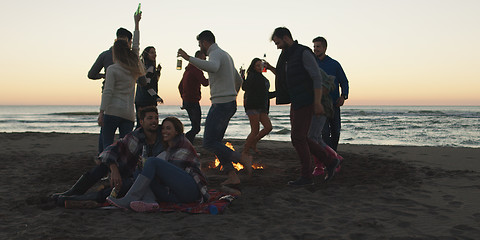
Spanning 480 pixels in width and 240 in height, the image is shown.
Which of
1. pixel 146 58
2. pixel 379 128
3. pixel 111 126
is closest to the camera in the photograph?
pixel 111 126

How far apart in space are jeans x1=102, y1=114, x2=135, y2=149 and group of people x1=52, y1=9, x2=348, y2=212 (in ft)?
0.04

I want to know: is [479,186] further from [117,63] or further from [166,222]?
[117,63]

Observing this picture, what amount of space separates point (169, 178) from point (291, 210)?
1196 mm

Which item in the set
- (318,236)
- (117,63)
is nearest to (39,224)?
(117,63)

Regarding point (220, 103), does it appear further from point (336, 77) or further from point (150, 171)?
point (336, 77)

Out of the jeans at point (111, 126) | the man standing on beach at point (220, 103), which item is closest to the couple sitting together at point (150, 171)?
the jeans at point (111, 126)

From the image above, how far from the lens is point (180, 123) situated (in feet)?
11.4

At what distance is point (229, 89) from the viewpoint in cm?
436

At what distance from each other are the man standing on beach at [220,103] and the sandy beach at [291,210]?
1.33 feet

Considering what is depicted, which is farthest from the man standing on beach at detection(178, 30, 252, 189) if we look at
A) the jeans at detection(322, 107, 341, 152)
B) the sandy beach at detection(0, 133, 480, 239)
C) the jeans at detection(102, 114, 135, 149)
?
the jeans at detection(322, 107, 341, 152)

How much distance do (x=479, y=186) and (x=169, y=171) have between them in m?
3.81

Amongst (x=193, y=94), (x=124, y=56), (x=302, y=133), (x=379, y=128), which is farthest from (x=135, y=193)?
(x=379, y=128)

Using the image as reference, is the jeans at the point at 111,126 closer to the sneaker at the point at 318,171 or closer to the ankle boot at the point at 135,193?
the ankle boot at the point at 135,193

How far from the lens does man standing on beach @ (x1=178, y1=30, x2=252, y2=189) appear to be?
4.25 metres
